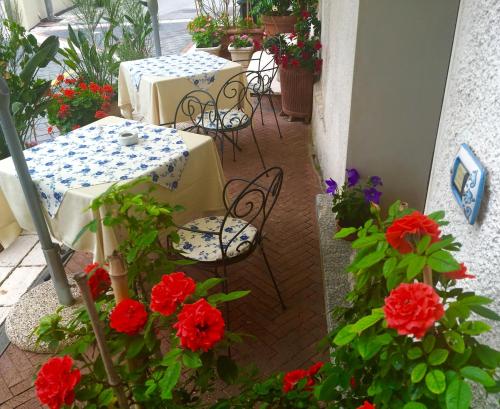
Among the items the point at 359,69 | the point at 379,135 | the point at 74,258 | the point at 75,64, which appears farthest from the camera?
the point at 75,64

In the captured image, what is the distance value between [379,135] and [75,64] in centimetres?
361

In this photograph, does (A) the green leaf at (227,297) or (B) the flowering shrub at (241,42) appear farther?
(B) the flowering shrub at (241,42)

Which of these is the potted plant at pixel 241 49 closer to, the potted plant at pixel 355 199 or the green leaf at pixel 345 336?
the potted plant at pixel 355 199

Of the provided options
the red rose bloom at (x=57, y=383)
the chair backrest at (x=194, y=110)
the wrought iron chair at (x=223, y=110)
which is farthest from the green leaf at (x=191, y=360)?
the chair backrest at (x=194, y=110)

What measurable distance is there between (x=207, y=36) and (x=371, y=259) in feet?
24.1

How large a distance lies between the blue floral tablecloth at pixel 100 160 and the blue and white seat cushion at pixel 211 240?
0.30 metres

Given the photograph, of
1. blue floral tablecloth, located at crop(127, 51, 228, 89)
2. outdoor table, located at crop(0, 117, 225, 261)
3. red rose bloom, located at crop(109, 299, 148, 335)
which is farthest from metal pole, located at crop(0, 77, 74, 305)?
blue floral tablecloth, located at crop(127, 51, 228, 89)

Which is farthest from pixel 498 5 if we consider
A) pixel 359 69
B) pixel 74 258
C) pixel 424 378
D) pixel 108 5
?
pixel 108 5

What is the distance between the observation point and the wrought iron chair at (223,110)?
4.32 meters

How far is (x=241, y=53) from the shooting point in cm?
729

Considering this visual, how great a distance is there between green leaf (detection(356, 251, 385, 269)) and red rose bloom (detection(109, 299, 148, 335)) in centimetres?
57

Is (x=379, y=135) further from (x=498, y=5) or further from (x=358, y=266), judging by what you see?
(x=358, y=266)

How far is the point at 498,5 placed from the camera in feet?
3.61

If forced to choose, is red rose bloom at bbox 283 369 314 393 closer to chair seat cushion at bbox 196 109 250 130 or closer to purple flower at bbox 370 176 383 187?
purple flower at bbox 370 176 383 187
